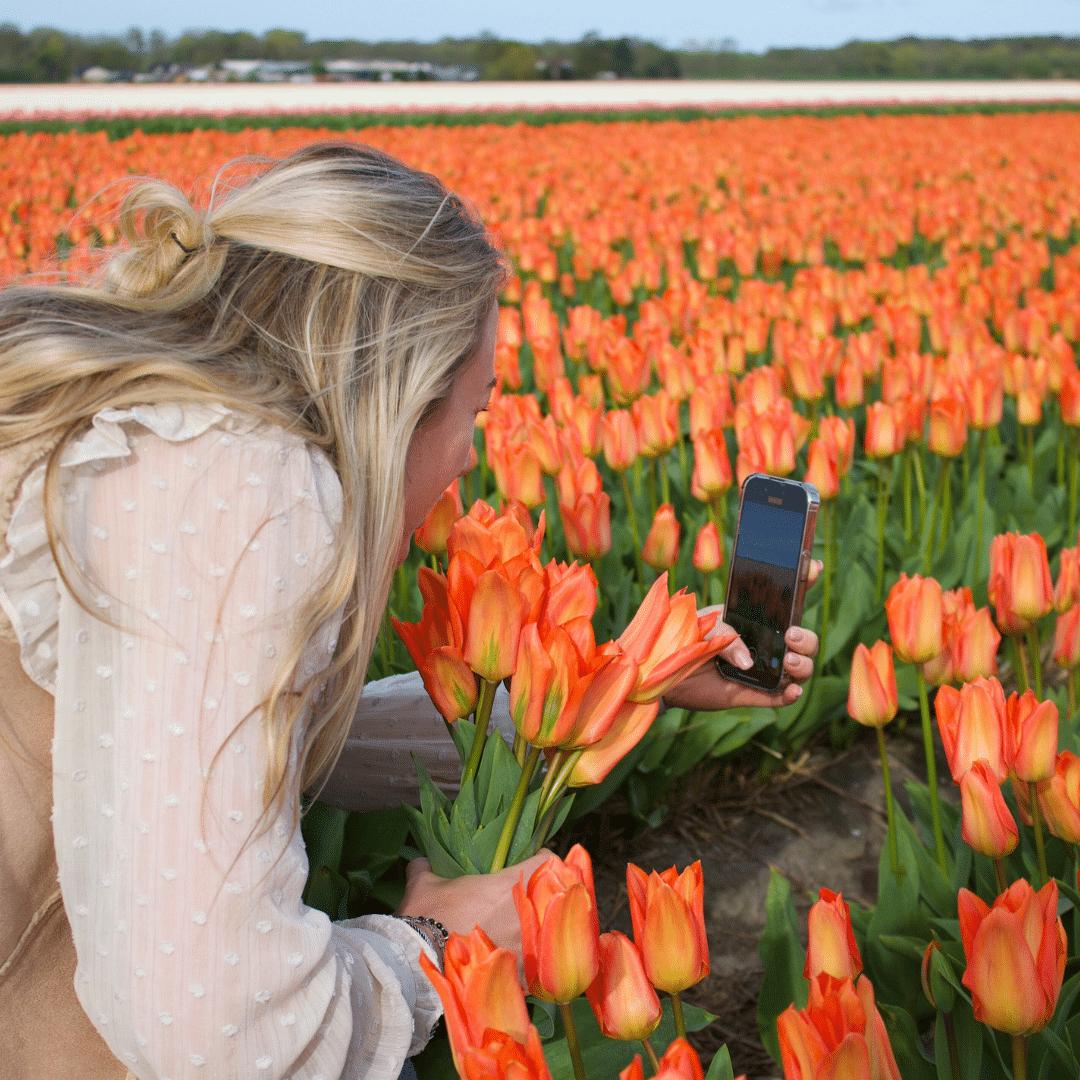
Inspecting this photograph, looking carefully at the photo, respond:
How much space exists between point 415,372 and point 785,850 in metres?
1.76

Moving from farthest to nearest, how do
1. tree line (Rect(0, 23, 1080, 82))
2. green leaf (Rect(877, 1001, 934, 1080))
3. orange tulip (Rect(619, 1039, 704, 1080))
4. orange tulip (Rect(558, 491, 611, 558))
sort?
tree line (Rect(0, 23, 1080, 82)) → orange tulip (Rect(558, 491, 611, 558)) → green leaf (Rect(877, 1001, 934, 1080)) → orange tulip (Rect(619, 1039, 704, 1080))

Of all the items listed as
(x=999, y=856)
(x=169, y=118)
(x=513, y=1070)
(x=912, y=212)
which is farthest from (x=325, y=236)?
(x=169, y=118)

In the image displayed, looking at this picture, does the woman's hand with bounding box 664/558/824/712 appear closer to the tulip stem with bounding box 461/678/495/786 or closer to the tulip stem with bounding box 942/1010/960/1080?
the tulip stem with bounding box 461/678/495/786

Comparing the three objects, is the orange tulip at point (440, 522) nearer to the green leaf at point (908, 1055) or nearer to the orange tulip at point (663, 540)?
the orange tulip at point (663, 540)

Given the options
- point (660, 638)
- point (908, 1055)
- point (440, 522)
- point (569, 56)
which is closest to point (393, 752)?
point (440, 522)

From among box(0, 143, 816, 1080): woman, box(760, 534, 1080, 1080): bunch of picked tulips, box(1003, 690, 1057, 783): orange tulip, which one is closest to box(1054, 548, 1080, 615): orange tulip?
box(760, 534, 1080, 1080): bunch of picked tulips

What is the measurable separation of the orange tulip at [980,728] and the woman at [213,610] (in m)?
0.60

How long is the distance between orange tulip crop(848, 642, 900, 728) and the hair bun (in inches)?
41.7

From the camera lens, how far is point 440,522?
217 cm

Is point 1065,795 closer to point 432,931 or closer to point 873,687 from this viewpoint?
point 873,687

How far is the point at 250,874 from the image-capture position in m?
1.16

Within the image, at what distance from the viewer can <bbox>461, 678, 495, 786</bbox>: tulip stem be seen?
1530 millimetres

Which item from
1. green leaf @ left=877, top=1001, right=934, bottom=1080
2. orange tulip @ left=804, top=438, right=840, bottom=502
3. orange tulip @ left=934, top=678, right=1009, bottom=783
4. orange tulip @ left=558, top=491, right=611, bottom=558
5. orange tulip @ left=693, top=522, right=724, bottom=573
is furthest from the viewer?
orange tulip @ left=804, top=438, right=840, bottom=502

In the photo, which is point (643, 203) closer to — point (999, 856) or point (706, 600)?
point (706, 600)
